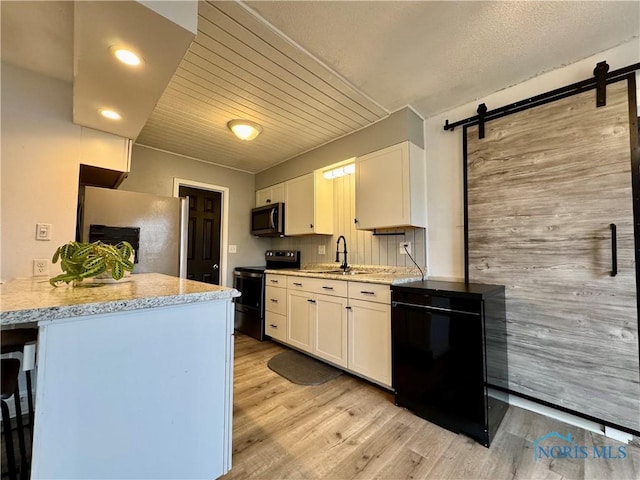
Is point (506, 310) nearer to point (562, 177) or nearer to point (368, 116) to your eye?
point (562, 177)

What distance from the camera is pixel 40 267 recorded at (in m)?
1.90

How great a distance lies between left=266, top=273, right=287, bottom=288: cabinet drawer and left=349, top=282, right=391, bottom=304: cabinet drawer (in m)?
1.02

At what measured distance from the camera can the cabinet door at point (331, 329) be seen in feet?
8.15

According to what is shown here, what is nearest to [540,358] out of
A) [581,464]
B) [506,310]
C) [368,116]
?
[506,310]

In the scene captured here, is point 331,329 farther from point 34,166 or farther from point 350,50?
point 34,166

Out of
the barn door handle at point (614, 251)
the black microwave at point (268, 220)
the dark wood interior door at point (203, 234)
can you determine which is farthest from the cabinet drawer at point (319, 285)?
the barn door handle at point (614, 251)

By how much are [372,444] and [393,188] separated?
2.01 meters

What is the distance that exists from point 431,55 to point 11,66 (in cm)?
289

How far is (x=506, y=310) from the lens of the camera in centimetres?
208

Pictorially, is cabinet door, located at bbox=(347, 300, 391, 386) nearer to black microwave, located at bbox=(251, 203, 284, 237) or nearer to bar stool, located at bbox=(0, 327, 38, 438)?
black microwave, located at bbox=(251, 203, 284, 237)

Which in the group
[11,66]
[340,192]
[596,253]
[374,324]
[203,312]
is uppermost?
[11,66]

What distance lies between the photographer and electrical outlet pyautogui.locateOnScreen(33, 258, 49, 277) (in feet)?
6.19

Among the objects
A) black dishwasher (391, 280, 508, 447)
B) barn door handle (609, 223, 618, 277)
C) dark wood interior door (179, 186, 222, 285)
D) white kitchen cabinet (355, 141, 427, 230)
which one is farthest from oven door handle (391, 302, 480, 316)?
dark wood interior door (179, 186, 222, 285)

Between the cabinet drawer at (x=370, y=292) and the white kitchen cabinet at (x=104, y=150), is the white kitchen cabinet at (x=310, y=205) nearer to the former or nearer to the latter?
the cabinet drawer at (x=370, y=292)
